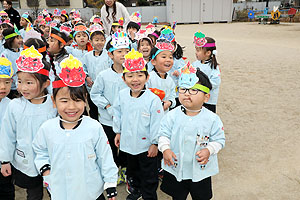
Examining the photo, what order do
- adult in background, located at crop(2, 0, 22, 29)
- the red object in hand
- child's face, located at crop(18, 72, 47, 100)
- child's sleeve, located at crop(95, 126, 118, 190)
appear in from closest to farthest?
child's sleeve, located at crop(95, 126, 118, 190) → child's face, located at crop(18, 72, 47, 100) → the red object in hand → adult in background, located at crop(2, 0, 22, 29)

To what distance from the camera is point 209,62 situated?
12.4 ft

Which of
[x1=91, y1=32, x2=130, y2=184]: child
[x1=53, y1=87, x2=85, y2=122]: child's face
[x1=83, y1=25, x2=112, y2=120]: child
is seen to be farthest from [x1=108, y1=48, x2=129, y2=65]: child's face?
[x1=53, y1=87, x2=85, y2=122]: child's face

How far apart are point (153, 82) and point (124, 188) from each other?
53.0 inches

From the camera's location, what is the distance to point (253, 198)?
2887 millimetres

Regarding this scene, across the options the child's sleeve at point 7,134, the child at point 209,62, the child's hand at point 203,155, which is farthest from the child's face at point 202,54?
the child's sleeve at point 7,134

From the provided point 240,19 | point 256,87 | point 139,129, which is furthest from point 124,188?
point 240,19

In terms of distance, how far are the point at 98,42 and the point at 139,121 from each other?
204cm

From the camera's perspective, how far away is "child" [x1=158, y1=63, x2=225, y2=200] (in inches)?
83.7

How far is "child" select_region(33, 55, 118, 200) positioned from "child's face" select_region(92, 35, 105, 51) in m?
2.26

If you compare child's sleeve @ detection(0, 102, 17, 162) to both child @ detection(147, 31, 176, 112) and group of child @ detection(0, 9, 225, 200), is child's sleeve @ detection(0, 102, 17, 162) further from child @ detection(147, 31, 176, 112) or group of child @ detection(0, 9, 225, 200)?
child @ detection(147, 31, 176, 112)

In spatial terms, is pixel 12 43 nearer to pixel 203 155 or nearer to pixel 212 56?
pixel 212 56

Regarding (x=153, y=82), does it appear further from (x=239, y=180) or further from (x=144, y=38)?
(x=239, y=180)

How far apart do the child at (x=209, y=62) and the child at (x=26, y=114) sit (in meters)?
2.23

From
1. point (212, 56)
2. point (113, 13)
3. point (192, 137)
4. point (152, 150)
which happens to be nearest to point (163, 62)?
point (212, 56)
